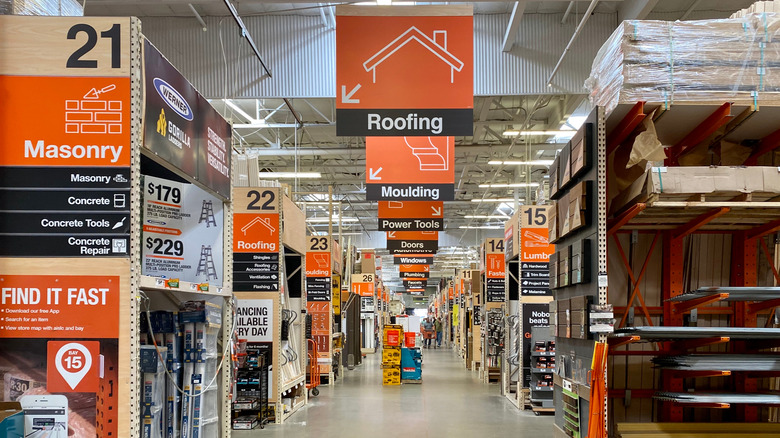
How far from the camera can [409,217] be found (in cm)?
1329

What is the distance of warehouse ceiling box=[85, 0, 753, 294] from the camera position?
10.9m

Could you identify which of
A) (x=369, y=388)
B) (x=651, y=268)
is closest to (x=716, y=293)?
(x=651, y=268)

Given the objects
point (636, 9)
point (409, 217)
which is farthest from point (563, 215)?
point (409, 217)

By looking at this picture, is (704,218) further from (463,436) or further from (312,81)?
(312,81)

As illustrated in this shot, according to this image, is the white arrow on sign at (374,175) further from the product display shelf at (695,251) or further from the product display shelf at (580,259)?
the product display shelf at (695,251)

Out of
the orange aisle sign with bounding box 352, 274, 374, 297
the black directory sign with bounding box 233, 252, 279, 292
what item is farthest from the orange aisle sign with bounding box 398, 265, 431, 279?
the black directory sign with bounding box 233, 252, 279, 292

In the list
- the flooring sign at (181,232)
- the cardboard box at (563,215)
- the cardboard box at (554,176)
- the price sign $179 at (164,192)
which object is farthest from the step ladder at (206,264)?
the cardboard box at (554,176)

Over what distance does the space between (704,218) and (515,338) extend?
8.09 meters

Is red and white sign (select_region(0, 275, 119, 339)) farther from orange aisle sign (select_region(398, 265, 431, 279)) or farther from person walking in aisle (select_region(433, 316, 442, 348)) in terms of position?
person walking in aisle (select_region(433, 316, 442, 348))

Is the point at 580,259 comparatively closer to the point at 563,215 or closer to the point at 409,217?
the point at 563,215

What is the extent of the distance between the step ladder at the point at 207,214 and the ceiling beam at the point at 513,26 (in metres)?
5.83

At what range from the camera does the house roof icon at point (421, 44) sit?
6.36m

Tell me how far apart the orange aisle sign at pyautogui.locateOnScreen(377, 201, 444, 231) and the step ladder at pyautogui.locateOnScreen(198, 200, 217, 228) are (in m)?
7.65

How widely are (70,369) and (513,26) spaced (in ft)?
28.1
